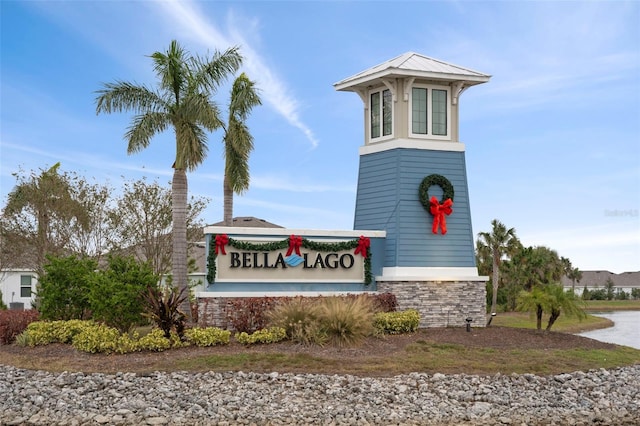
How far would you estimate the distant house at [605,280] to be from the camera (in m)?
89.4

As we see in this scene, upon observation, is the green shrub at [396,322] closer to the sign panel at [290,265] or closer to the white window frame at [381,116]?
the sign panel at [290,265]

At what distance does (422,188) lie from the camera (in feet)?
74.9

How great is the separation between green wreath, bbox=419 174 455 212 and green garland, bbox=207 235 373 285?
2.19 meters

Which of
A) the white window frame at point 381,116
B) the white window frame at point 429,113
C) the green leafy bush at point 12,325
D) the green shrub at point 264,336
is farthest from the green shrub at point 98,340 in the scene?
the white window frame at point 429,113

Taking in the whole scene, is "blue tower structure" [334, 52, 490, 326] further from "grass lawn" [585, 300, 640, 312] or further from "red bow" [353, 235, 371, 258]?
"grass lawn" [585, 300, 640, 312]

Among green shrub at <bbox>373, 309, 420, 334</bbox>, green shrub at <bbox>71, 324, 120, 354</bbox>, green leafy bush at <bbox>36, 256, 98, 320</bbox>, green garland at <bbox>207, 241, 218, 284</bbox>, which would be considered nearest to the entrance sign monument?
green garland at <bbox>207, 241, 218, 284</bbox>

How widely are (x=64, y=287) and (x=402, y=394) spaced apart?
32.2 feet

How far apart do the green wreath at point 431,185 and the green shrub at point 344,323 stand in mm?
5110

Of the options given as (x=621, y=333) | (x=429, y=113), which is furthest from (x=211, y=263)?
(x=621, y=333)

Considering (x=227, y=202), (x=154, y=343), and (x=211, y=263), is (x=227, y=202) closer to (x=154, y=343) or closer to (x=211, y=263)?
(x=211, y=263)

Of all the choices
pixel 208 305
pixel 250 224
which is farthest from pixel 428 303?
pixel 250 224

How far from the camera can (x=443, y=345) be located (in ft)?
62.8

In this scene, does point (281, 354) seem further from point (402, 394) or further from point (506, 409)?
point (506, 409)

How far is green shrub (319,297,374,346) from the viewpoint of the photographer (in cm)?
1823
